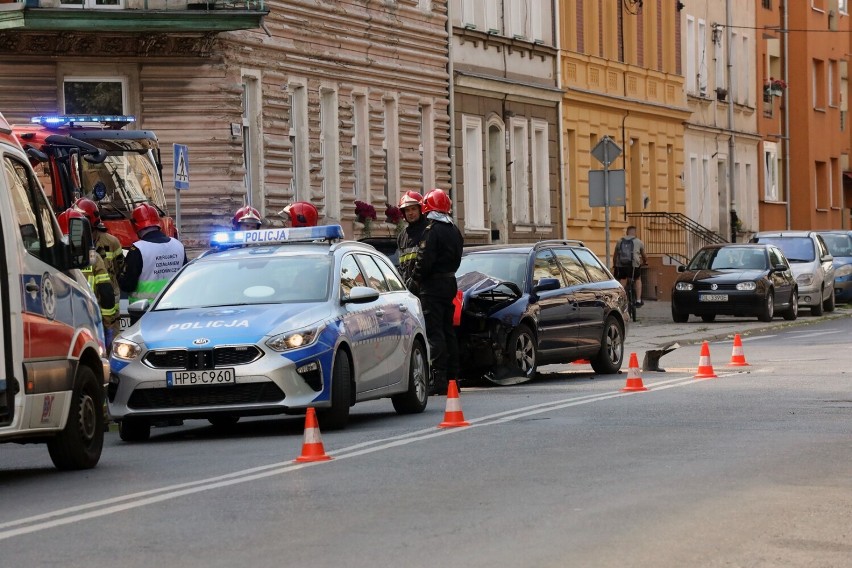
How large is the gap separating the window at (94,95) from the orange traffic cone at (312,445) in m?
18.6

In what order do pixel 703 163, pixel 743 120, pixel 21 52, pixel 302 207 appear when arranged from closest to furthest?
pixel 302 207, pixel 21 52, pixel 703 163, pixel 743 120

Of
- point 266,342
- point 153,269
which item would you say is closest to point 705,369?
point 153,269

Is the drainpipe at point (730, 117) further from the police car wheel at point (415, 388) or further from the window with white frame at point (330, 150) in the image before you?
the police car wheel at point (415, 388)

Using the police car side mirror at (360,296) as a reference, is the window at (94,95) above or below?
above

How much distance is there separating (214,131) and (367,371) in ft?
52.7

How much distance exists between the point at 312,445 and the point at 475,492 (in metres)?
2.30

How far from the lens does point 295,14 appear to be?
3581 centimetres

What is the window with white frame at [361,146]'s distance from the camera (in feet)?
126

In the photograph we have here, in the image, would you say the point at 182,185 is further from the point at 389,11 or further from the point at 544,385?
the point at 389,11

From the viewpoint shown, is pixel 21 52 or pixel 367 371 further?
pixel 21 52

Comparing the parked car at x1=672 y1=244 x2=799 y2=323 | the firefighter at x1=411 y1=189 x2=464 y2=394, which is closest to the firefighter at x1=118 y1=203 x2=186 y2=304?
the firefighter at x1=411 y1=189 x2=464 y2=394

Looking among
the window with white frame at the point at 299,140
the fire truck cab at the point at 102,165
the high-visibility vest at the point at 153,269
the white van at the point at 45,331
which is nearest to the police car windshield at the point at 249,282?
the high-visibility vest at the point at 153,269

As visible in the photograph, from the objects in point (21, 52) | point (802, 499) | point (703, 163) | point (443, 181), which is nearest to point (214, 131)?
point (21, 52)

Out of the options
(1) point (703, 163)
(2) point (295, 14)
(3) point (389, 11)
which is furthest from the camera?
(1) point (703, 163)
